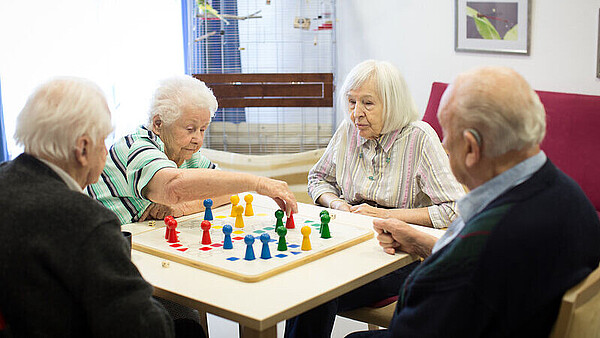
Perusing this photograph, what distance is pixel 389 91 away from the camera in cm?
269

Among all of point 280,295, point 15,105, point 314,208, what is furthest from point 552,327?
Answer: point 15,105

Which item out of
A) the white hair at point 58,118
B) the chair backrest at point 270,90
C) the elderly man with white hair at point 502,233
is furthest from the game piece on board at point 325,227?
the chair backrest at point 270,90

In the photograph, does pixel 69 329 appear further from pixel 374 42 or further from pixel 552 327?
pixel 374 42

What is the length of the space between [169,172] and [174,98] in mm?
331

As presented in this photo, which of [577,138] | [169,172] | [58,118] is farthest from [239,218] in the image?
[577,138]

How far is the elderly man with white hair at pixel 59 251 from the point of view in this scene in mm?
1317

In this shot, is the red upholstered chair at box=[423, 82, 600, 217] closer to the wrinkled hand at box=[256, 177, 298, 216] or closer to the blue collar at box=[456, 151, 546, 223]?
the wrinkled hand at box=[256, 177, 298, 216]

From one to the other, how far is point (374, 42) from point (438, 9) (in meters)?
0.52

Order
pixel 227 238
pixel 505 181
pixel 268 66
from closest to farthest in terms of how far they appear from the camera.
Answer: pixel 505 181
pixel 227 238
pixel 268 66

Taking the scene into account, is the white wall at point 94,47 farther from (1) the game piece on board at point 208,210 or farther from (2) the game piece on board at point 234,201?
(1) the game piece on board at point 208,210

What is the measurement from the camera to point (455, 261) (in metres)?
1.33

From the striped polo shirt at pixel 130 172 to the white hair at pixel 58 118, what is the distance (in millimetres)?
696

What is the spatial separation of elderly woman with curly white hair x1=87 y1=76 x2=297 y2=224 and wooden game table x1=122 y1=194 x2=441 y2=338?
280 millimetres

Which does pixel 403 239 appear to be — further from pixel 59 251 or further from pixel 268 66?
pixel 268 66
